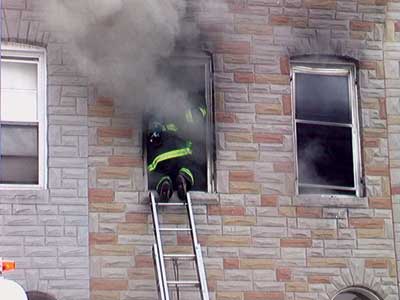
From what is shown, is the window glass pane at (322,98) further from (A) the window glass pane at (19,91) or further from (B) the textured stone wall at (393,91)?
(A) the window glass pane at (19,91)

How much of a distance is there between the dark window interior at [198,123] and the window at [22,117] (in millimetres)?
1120

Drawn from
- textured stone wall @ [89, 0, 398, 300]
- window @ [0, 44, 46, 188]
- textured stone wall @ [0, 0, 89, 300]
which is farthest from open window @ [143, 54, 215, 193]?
window @ [0, 44, 46, 188]

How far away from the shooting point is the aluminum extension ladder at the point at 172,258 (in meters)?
8.37

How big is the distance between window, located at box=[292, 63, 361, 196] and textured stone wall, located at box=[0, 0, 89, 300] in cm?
218

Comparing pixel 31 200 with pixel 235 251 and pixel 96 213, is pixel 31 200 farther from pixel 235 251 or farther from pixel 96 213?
pixel 235 251

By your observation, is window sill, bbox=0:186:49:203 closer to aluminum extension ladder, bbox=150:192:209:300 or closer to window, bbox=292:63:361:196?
aluminum extension ladder, bbox=150:192:209:300

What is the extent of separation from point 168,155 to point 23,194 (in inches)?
55.5

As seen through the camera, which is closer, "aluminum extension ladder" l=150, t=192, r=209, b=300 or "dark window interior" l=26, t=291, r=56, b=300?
"aluminum extension ladder" l=150, t=192, r=209, b=300

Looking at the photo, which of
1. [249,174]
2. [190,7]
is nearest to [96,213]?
[249,174]

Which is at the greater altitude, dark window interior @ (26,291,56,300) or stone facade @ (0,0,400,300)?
stone facade @ (0,0,400,300)

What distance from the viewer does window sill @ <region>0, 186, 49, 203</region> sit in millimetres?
8641

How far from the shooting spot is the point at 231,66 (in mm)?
9469

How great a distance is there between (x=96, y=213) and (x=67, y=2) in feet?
6.42

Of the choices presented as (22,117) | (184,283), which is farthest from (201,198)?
(22,117)
